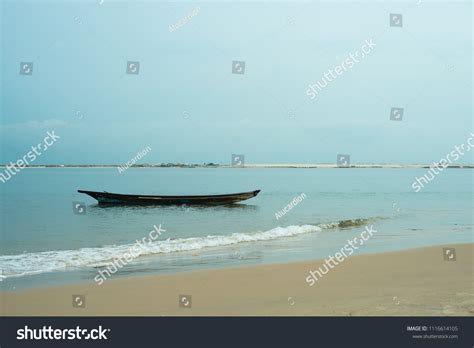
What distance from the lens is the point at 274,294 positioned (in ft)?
23.1

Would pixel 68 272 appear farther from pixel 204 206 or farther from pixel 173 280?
pixel 204 206

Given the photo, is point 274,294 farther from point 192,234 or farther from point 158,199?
point 158,199

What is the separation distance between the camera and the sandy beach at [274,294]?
6.21 metres

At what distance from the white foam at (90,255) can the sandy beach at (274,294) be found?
66.1 inches

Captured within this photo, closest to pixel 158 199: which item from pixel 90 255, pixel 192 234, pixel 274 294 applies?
pixel 192 234

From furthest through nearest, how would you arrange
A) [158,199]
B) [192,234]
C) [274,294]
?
1. [158,199]
2. [192,234]
3. [274,294]

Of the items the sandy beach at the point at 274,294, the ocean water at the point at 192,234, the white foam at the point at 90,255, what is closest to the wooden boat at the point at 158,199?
the ocean water at the point at 192,234

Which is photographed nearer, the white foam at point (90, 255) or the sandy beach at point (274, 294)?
the sandy beach at point (274, 294)

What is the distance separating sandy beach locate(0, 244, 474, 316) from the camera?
6207 millimetres

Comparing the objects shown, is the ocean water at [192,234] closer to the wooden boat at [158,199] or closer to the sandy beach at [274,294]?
the wooden boat at [158,199]

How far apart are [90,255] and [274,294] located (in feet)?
15.6
